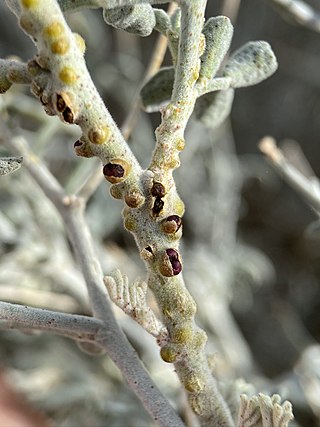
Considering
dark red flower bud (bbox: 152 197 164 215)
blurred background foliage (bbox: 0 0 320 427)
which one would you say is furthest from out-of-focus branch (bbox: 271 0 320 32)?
dark red flower bud (bbox: 152 197 164 215)

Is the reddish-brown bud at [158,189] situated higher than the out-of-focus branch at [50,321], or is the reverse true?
the reddish-brown bud at [158,189]

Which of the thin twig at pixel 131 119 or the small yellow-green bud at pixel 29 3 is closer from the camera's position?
the small yellow-green bud at pixel 29 3

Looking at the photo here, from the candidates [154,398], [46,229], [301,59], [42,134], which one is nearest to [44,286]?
[46,229]

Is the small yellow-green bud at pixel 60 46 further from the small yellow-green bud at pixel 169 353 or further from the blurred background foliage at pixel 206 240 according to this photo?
the blurred background foliage at pixel 206 240

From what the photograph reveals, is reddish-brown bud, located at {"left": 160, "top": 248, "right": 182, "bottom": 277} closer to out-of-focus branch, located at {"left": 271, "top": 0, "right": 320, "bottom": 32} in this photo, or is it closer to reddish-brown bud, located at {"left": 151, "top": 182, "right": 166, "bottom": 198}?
reddish-brown bud, located at {"left": 151, "top": 182, "right": 166, "bottom": 198}

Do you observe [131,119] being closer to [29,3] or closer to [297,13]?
[297,13]

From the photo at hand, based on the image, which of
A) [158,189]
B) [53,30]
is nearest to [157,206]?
[158,189]

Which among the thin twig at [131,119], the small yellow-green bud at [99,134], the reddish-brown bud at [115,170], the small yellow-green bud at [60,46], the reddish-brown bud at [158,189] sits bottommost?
the thin twig at [131,119]

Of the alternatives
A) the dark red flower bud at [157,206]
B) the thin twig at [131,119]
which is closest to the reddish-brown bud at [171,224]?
the dark red flower bud at [157,206]
